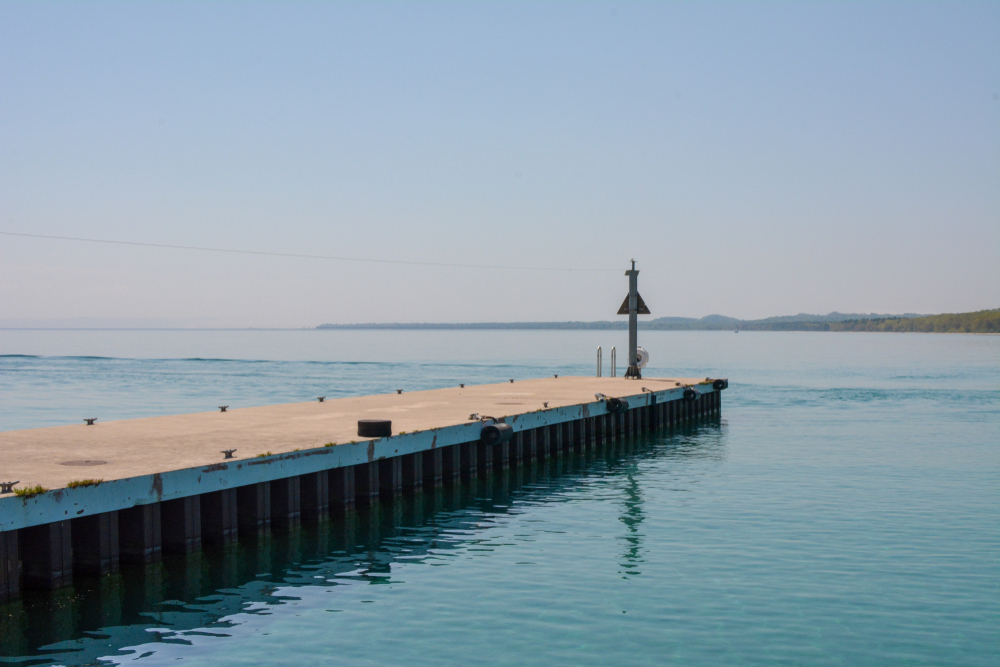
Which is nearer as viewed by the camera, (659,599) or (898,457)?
(659,599)

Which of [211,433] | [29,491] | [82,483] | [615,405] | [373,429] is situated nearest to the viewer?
[29,491]

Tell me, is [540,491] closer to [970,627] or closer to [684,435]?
[970,627]

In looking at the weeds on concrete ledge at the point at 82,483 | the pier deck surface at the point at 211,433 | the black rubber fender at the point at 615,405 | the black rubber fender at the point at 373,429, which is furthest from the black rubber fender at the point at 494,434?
the weeds on concrete ledge at the point at 82,483

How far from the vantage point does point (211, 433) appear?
18.2m

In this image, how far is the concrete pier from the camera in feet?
39.7

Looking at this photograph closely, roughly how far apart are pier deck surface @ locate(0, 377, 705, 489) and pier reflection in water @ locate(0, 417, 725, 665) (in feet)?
4.72

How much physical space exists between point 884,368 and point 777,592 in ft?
269

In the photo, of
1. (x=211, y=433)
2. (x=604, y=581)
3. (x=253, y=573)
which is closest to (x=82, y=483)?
(x=253, y=573)

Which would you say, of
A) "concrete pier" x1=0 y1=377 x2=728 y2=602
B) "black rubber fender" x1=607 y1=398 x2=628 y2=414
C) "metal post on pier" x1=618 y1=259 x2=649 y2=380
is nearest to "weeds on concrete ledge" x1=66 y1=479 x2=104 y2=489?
"concrete pier" x1=0 y1=377 x2=728 y2=602

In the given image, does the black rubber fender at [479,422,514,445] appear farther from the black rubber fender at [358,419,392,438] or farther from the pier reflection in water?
the black rubber fender at [358,419,392,438]

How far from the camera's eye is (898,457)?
28344mm

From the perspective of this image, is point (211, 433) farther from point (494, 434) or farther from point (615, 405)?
point (615, 405)

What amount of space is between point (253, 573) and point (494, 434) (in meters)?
8.16

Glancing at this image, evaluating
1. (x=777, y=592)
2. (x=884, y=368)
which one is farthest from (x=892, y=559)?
(x=884, y=368)
